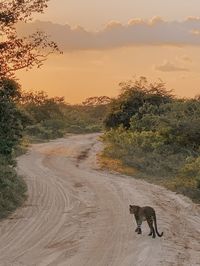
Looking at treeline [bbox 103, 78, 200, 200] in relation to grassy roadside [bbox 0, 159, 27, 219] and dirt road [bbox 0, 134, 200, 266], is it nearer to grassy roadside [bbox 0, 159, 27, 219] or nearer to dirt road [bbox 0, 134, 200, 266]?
dirt road [bbox 0, 134, 200, 266]

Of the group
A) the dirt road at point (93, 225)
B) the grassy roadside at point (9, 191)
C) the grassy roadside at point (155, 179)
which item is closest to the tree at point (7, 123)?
the grassy roadside at point (9, 191)

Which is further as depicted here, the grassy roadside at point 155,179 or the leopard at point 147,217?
the grassy roadside at point 155,179

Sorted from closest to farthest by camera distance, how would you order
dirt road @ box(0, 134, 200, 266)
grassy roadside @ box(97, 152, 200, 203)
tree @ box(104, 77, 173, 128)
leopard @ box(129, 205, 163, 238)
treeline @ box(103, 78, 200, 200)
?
dirt road @ box(0, 134, 200, 266) → leopard @ box(129, 205, 163, 238) → grassy roadside @ box(97, 152, 200, 203) → treeline @ box(103, 78, 200, 200) → tree @ box(104, 77, 173, 128)

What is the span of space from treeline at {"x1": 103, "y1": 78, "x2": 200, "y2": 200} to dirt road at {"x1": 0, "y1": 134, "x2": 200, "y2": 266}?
2483mm

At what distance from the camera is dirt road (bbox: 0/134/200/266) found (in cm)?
1245

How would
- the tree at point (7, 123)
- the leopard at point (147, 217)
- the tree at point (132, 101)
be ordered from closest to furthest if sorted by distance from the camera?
the leopard at point (147, 217) → the tree at point (7, 123) → the tree at point (132, 101)

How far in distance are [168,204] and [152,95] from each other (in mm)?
26341

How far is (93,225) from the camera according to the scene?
15.8m

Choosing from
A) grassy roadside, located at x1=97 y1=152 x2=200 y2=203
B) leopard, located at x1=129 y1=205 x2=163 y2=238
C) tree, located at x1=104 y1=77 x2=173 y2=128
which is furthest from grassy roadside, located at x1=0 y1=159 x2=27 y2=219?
tree, located at x1=104 y1=77 x2=173 y2=128

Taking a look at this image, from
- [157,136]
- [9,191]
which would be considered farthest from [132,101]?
[9,191]

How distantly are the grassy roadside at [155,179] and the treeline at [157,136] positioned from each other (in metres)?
0.04

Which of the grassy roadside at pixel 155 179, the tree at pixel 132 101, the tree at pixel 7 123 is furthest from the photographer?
the tree at pixel 132 101

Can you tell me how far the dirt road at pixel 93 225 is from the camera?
12.5 metres

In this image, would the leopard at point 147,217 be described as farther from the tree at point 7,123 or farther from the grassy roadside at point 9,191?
the tree at point 7,123
